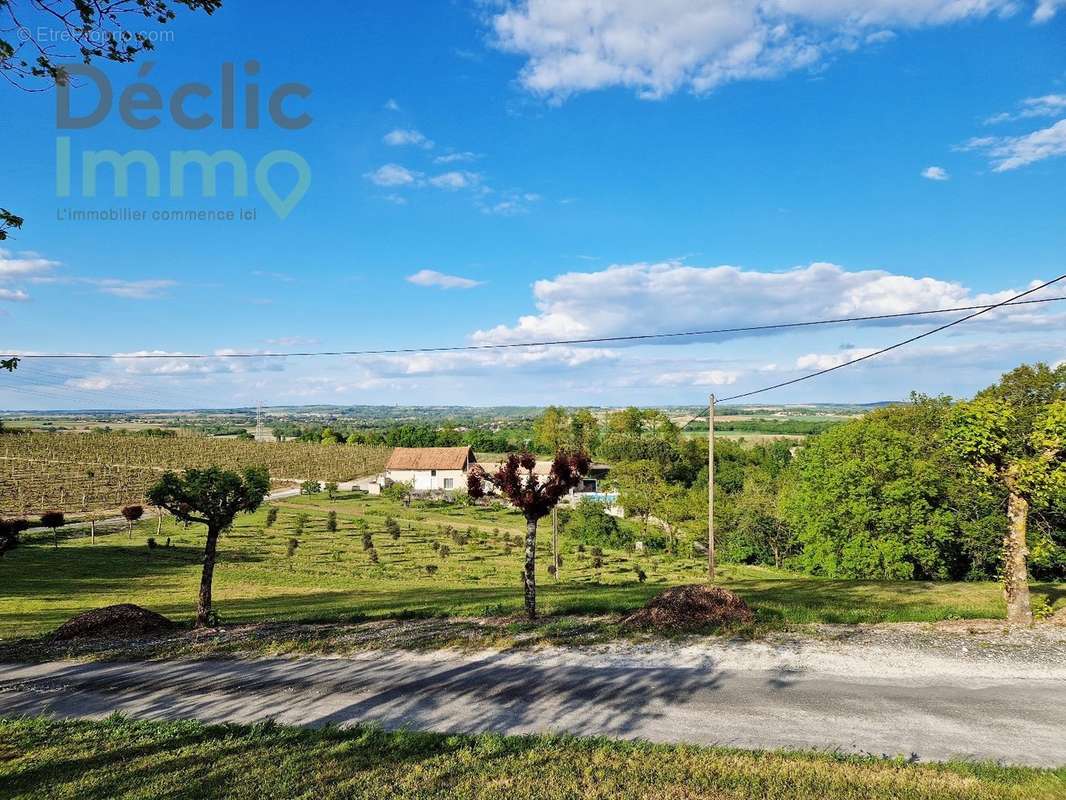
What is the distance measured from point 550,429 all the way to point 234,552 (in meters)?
73.4

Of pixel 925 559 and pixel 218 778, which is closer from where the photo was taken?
pixel 218 778

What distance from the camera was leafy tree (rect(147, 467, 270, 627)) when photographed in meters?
15.0

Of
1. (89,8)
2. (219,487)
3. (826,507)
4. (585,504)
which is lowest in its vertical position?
(585,504)

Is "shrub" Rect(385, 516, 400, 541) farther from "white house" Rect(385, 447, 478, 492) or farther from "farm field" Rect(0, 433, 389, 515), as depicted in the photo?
"white house" Rect(385, 447, 478, 492)

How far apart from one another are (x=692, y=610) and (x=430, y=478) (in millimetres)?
74231

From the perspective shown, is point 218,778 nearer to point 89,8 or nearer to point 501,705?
point 501,705

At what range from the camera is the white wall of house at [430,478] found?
277ft

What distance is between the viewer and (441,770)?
7.04m

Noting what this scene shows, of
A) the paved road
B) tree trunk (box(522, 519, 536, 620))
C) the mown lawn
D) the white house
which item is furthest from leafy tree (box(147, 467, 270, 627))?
the white house

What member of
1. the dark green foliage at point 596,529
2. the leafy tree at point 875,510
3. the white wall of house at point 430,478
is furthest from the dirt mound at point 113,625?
the white wall of house at point 430,478

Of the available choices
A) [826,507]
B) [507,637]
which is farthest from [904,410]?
[507,637]

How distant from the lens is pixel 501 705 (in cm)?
927

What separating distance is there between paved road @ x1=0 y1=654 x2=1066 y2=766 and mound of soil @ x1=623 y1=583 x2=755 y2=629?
7.76 ft

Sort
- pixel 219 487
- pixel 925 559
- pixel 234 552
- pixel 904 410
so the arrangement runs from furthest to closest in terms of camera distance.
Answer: pixel 904 410, pixel 234 552, pixel 925 559, pixel 219 487
